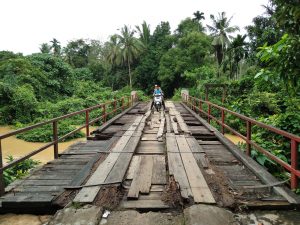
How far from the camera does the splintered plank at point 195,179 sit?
3.92 metres

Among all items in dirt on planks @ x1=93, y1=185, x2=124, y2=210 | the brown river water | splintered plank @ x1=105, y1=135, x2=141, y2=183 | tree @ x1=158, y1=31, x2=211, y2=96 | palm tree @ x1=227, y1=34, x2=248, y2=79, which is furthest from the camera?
tree @ x1=158, y1=31, x2=211, y2=96

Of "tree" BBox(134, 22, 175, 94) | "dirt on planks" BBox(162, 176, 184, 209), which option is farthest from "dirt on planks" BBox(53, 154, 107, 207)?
"tree" BBox(134, 22, 175, 94)

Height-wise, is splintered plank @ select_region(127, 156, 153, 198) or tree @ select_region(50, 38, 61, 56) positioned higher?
tree @ select_region(50, 38, 61, 56)

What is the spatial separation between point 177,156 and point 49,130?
39.9 feet

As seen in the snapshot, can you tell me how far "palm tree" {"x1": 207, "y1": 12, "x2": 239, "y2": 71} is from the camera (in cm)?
4278

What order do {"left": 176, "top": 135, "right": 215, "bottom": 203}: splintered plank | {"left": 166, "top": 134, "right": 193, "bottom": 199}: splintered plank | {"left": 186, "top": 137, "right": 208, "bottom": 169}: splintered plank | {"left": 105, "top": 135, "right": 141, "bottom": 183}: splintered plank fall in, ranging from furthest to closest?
{"left": 186, "top": 137, "right": 208, "bottom": 169}: splintered plank
{"left": 105, "top": 135, "right": 141, "bottom": 183}: splintered plank
{"left": 166, "top": 134, "right": 193, "bottom": 199}: splintered plank
{"left": 176, "top": 135, "right": 215, "bottom": 203}: splintered plank

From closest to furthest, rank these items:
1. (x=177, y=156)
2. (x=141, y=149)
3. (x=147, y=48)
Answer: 1. (x=177, y=156)
2. (x=141, y=149)
3. (x=147, y=48)

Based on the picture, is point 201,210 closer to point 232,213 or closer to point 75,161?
point 232,213

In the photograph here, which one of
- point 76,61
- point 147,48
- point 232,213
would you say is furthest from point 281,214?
point 76,61

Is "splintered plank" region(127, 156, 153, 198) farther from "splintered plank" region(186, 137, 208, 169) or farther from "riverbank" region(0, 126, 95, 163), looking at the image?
"riverbank" region(0, 126, 95, 163)

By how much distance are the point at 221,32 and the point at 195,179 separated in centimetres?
4267

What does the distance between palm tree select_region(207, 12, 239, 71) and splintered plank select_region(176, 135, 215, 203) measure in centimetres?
3889

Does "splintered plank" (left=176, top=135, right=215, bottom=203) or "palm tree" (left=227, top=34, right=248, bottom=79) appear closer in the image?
"splintered plank" (left=176, top=135, right=215, bottom=203)

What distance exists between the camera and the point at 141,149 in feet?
23.1
